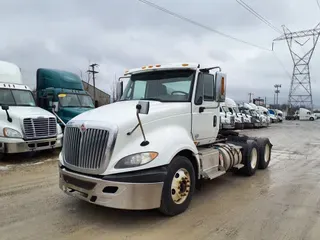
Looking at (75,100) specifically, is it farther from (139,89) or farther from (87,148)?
(87,148)

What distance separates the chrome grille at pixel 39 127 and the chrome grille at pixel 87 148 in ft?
15.9

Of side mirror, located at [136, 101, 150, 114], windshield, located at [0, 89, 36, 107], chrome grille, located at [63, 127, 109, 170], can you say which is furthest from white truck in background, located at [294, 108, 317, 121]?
chrome grille, located at [63, 127, 109, 170]

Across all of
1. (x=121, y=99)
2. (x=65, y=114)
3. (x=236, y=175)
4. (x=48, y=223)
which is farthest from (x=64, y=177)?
(x=65, y=114)

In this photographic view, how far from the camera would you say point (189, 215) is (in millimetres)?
4484

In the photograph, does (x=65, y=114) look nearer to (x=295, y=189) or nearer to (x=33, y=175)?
(x=33, y=175)

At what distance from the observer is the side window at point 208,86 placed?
5.45 m

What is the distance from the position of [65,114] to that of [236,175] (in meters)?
7.49

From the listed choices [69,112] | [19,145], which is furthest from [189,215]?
[69,112]

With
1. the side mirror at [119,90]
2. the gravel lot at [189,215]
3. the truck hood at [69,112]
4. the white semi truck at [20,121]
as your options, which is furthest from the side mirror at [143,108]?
the truck hood at [69,112]

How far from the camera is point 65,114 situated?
11.6 metres

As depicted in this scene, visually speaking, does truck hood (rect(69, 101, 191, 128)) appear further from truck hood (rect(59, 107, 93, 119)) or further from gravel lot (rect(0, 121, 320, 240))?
truck hood (rect(59, 107, 93, 119))

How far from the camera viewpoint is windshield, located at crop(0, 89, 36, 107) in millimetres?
9465

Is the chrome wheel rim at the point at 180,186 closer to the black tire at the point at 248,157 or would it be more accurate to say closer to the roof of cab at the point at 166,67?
the roof of cab at the point at 166,67

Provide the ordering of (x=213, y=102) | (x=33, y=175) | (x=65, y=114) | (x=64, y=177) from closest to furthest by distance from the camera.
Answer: (x=64, y=177), (x=213, y=102), (x=33, y=175), (x=65, y=114)
